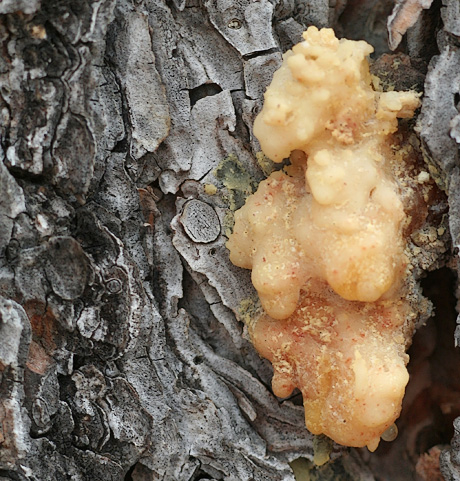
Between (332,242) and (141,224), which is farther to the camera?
(141,224)

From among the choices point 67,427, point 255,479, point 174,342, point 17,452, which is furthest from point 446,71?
point 17,452

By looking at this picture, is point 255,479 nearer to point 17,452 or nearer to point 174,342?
point 174,342

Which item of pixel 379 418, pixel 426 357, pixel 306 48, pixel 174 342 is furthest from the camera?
pixel 426 357

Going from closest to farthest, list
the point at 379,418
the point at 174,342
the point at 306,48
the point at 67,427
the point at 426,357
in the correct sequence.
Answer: the point at 306,48, the point at 379,418, the point at 67,427, the point at 174,342, the point at 426,357
